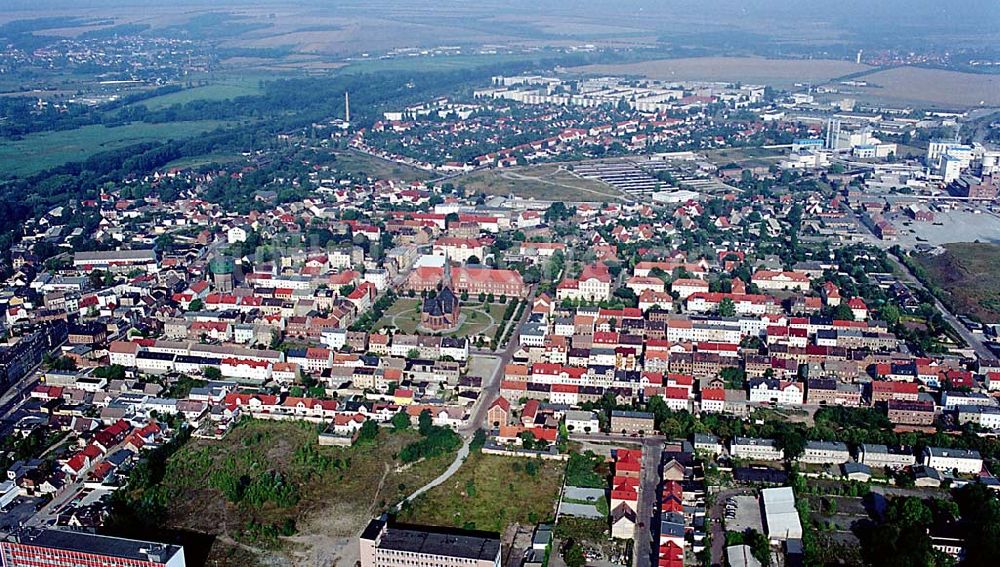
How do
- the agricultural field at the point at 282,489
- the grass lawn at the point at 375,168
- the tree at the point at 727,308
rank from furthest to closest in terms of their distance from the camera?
1. the grass lawn at the point at 375,168
2. the tree at the point at 727,308
3. the agricultural field at the point at 282,489

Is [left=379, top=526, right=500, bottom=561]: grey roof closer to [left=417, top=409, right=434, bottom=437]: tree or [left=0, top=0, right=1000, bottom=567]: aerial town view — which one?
[left=0, top=0, right=1000, bottom=567]: aerial town view

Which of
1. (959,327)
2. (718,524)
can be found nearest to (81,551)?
(718,524)

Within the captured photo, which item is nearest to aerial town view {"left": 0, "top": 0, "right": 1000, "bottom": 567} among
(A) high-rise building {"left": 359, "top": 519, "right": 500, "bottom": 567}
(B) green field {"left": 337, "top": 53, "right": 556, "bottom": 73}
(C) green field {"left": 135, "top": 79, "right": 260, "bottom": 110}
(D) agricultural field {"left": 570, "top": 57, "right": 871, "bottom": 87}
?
(A) high-rise building {"left": 359, "top": 519, "right": 500, "bottom": 567}

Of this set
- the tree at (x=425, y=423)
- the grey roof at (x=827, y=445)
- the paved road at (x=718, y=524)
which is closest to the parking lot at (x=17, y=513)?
the tree at (x=425, y=423)

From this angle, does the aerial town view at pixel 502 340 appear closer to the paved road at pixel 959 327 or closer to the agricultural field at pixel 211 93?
the paved road at pixel 959 327

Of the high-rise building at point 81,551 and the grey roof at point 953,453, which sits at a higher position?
the high-rise building at point 81,551

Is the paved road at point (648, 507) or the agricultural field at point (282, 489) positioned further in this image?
the agricultural field at point (282, 489)
